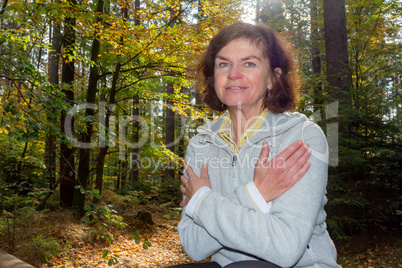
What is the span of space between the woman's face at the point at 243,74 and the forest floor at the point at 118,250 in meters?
2.86

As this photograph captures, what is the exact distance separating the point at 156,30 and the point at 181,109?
218 centimetres

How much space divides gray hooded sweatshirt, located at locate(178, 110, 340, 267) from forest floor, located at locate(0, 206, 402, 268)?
8.42ft

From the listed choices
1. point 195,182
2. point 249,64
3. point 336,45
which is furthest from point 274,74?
point 336,45

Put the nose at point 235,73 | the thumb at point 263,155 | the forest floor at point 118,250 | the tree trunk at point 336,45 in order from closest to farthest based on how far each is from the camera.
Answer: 1. the thumb at point 263,155
2. the nose at point 235,73
3. the forest floor at point 118,250
4. the tree trunk at point 336,45

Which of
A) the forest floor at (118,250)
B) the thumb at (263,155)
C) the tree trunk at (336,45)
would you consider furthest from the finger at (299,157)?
the tree trunk at (336,45)

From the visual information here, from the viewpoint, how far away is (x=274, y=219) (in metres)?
1.52

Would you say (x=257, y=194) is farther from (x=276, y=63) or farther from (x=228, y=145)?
(x=276, y=63)

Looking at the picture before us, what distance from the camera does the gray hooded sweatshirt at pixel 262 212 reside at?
1485mm

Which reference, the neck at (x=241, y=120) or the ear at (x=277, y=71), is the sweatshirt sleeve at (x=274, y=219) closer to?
the neck at (x=241, y=120)

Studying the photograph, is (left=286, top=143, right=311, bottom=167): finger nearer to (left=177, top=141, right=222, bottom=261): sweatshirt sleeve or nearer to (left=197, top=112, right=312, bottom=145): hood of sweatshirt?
(left=197, top=112, right=312, bottom=145): hood of sweatshirt

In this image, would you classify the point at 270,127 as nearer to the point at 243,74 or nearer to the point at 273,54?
the point at 243,74

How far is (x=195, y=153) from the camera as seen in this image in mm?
2262

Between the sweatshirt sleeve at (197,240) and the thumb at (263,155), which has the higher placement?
the thumb at (263,155)

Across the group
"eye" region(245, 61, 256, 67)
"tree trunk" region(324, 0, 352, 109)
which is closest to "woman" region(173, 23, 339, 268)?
"eye" region(245, 61, 256, 67)
